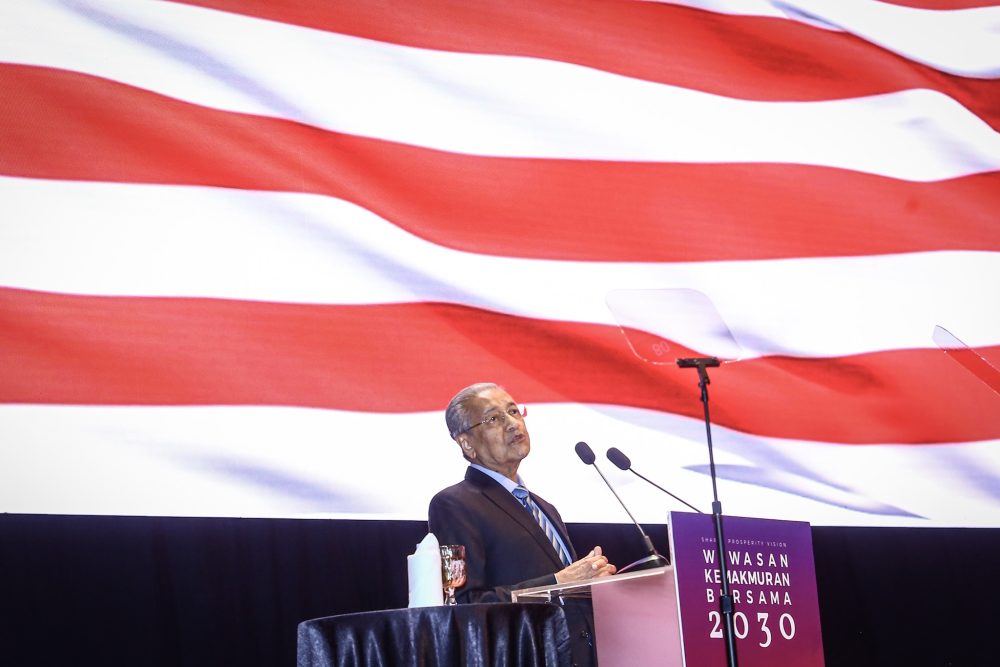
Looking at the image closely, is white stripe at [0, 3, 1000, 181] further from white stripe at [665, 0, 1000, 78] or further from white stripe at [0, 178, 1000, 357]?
white stripe at [0, 178, 1000, 357]

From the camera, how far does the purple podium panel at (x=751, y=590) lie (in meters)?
2.38

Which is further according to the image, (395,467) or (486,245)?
(486,245)

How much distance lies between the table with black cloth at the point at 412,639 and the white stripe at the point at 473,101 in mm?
1958

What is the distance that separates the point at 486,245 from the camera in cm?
381

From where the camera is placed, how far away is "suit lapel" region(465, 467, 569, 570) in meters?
3.04

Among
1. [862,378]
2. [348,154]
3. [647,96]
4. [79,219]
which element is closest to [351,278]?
[348,154]

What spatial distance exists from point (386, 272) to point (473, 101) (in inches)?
29.8

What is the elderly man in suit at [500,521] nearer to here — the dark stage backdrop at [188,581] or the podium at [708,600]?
the podium at [708,600]

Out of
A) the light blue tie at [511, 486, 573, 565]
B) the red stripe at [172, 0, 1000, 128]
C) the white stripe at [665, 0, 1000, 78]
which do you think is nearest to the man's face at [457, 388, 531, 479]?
the light blue tie at [511, 486, 573, 565]

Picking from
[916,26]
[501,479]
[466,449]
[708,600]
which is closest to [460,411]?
[466,449]

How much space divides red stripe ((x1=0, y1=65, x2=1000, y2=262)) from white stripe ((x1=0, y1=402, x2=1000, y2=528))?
2.13ft

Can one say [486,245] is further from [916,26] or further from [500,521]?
[916,26]

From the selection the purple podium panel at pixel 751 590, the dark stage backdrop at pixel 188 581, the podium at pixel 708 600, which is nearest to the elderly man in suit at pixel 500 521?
the podium at pixel 708 600

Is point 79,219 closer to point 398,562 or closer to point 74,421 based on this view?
point 74,421
